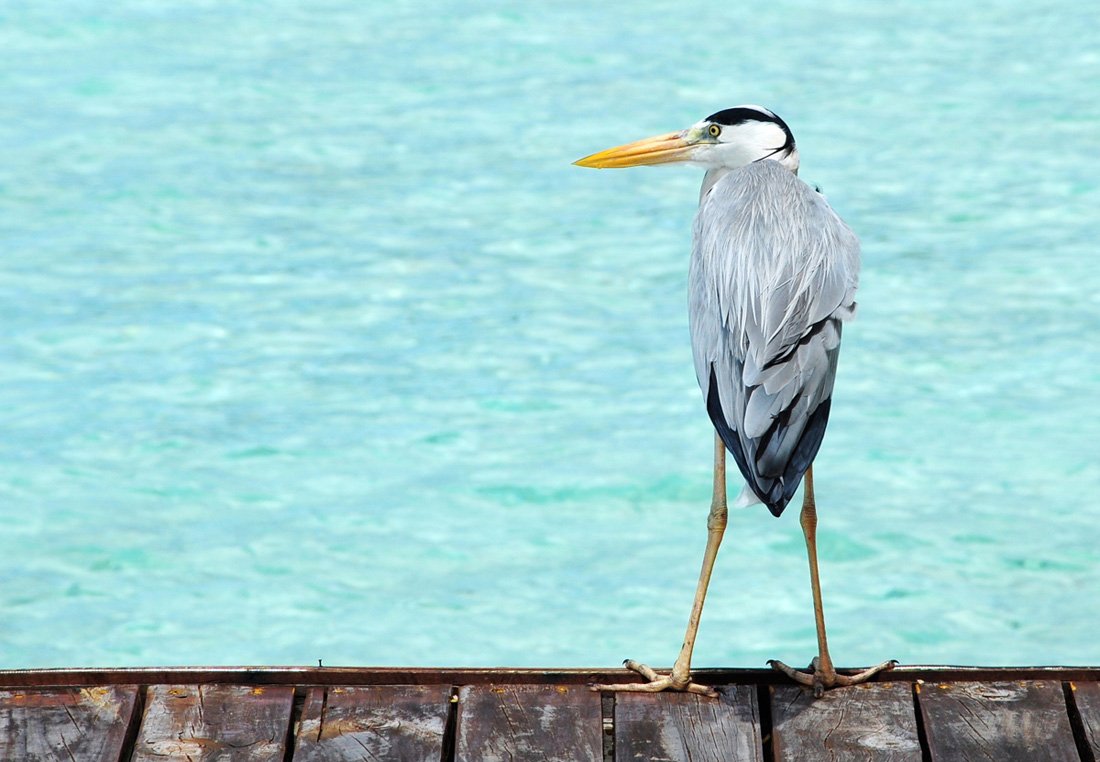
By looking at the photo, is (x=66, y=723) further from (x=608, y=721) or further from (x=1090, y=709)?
(x=1090, y=709)

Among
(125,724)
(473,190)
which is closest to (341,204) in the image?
(473,190)

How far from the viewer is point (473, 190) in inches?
343

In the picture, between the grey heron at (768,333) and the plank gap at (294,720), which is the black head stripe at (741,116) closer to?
the grey heron at (768,333)

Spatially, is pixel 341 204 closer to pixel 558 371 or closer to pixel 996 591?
pixel 558 371

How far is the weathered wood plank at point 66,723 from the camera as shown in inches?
95.8

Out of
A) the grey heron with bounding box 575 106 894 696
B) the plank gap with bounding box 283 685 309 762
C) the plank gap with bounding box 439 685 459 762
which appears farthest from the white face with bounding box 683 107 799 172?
the plank gap with bounding box 283 685 309 762

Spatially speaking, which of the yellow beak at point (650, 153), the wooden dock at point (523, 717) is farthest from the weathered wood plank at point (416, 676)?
the yellow beak at point (650, 153)

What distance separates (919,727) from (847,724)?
0.36 feet

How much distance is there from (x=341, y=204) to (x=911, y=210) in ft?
9.73

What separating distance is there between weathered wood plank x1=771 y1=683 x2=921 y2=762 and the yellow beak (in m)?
→ 1.19

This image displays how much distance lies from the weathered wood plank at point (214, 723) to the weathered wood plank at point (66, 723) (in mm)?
37

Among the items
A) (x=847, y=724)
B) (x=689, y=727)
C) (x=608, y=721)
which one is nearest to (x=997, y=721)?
(x=847, y=724)

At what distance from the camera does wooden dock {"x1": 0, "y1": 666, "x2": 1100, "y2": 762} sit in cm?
247

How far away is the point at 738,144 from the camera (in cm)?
318
